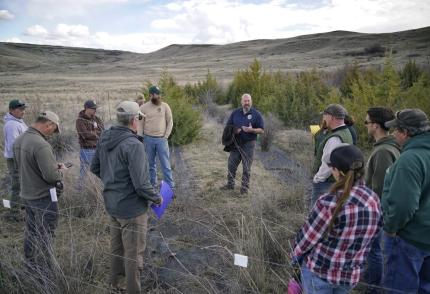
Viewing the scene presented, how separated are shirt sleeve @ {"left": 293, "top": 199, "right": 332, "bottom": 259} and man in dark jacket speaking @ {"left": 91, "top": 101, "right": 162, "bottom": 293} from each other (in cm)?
154

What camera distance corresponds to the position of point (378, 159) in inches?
126

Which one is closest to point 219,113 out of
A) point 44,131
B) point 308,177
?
point 308,177

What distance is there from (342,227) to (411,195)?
0.70 meters

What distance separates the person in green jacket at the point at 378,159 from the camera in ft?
10.4

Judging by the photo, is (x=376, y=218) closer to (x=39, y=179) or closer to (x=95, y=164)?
(x=95, y=164)

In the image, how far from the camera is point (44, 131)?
363 cm

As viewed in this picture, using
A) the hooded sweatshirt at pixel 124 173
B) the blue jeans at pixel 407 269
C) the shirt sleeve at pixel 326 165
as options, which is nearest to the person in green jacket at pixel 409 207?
the blue jeans at pixel 407 269

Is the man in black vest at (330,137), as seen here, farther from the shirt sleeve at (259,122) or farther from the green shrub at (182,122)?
the green shrub at (182,122)

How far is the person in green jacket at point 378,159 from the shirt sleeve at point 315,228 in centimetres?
131

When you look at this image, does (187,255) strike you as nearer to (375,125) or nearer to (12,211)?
(375,125)

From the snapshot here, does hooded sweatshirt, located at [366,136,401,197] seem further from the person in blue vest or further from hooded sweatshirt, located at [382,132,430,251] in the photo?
the person in blue vest

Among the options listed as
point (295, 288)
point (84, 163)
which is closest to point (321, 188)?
point (295, 288)

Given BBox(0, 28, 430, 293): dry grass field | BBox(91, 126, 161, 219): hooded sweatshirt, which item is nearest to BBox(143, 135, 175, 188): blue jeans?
BBox(0, 28, 430, 293): dry grass field

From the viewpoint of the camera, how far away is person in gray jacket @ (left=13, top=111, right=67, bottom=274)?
349cm
